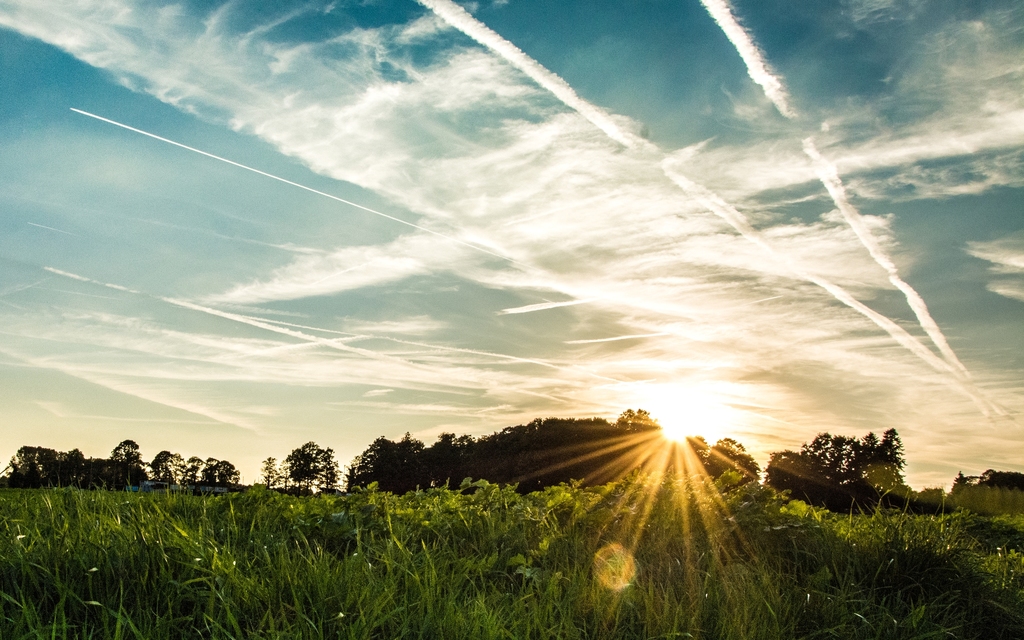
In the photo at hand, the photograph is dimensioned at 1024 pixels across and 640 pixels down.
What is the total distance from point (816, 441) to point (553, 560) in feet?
131

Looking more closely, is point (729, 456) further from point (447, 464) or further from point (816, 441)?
point (447, 464)

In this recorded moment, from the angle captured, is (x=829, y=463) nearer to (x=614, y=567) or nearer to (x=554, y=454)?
(x=554, y=454)

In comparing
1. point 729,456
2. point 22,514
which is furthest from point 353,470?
point 729,456

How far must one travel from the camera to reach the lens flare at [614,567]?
554 cm

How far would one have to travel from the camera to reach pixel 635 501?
740 cm

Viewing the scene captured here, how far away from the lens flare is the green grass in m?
0.02

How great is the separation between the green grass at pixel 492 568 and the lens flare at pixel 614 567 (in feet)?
0.07

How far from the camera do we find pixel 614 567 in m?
5.89

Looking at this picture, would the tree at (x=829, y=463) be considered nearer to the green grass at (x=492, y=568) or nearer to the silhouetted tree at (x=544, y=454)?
the silhouetted tree at (x=544, y=454)

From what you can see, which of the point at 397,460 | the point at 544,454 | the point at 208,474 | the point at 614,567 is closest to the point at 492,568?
the point at 614,567

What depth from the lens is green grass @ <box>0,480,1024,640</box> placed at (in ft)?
14.4

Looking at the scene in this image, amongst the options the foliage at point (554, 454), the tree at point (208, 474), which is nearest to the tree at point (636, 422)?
the foliage at point (554, 454)

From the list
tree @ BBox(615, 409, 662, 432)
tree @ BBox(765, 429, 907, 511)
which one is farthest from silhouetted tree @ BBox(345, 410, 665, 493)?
tree @ BBox(765, 429, 907, 511)

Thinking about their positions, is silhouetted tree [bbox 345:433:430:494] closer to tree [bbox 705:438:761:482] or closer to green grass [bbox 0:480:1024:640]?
tree [bbox 705:438:761:482]
